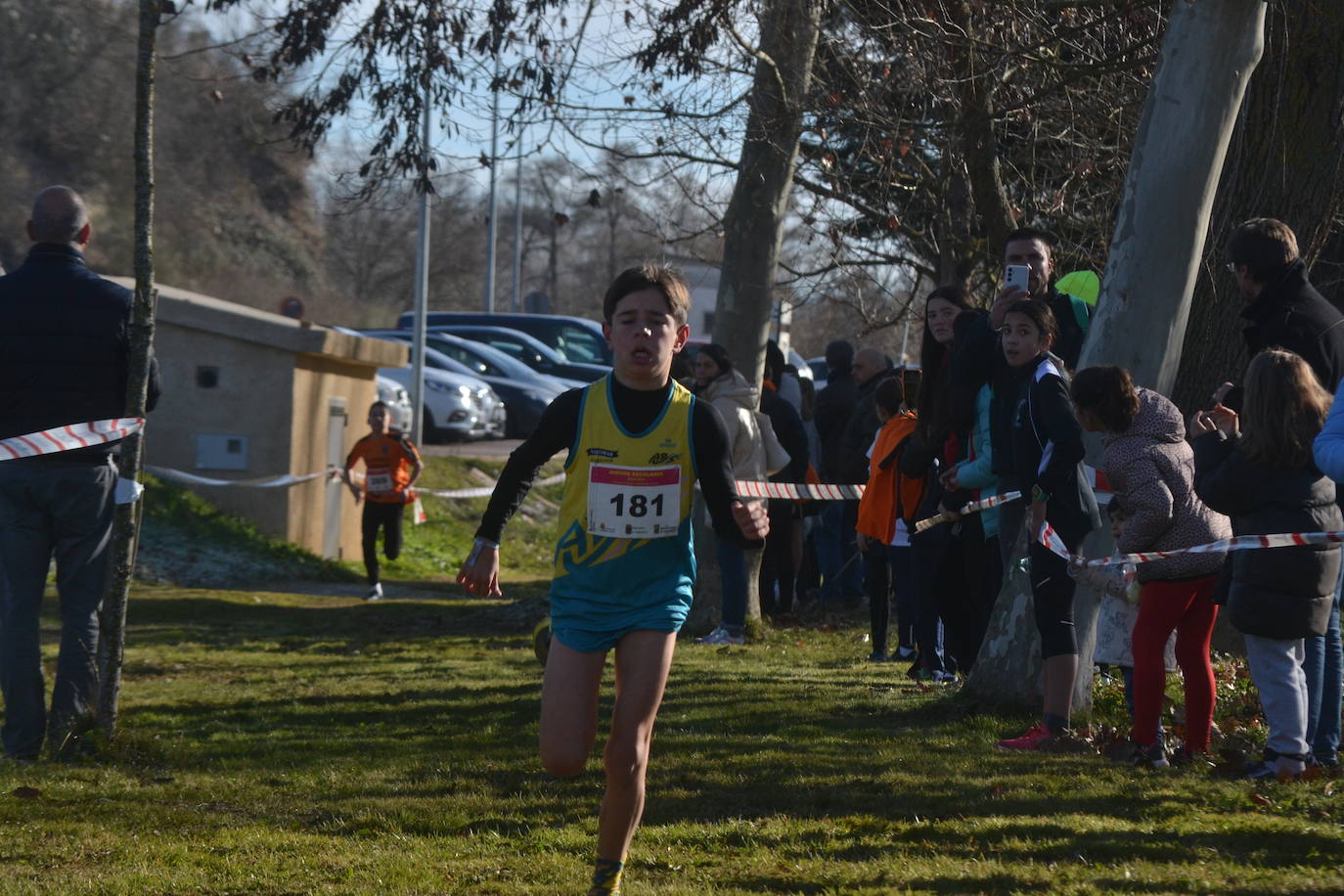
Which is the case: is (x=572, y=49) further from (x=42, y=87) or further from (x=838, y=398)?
(x=42, y=87)

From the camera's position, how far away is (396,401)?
24016mm

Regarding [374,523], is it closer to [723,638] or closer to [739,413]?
[723,638]

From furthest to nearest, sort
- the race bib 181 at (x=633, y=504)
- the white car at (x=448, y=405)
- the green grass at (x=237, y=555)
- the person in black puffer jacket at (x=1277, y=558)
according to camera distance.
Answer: the white car at (x=448, y=405)
the green grass at (x=237, y=555)
the person in black puffer jacket at (x=1277, y=558)
the race bib 181 at (x=633, y=504)

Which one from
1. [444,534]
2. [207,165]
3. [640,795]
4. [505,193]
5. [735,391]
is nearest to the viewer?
[640,795]

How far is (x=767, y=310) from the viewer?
12.6m

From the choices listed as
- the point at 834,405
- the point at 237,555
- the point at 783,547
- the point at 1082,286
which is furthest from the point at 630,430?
the point at 237,555

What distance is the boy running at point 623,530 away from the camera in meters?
4.57

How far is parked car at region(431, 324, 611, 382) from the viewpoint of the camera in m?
31.1

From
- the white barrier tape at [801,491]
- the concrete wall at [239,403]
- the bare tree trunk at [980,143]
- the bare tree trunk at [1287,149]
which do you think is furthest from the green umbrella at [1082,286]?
the concrete wall at [239,403]

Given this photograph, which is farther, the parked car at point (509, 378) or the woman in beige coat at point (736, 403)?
the parked car at point (509, 378)

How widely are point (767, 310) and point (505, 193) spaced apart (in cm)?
5473

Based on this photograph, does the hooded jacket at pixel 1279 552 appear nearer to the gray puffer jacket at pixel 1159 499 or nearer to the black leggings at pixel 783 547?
the gray puffer jacket at pixel 1159 499

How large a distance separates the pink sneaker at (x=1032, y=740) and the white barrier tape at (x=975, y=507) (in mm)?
1104

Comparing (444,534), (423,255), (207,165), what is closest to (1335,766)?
(444,534)
